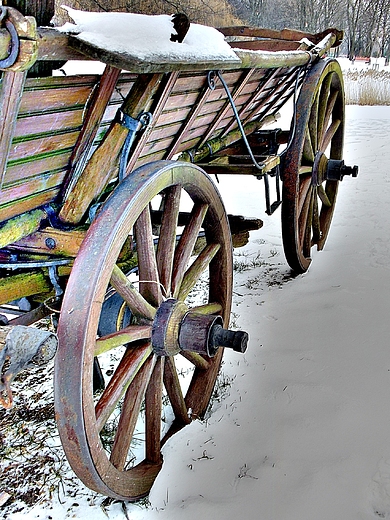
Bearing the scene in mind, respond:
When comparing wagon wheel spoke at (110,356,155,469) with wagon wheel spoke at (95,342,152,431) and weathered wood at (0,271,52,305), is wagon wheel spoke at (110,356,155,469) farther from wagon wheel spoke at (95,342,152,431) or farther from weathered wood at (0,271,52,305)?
weathered wood at (0,271,52,305)

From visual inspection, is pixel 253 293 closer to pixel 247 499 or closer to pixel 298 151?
pixel 298 151

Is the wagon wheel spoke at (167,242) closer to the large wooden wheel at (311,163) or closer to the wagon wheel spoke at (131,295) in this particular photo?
the wagon wheel spoke at (131,295)

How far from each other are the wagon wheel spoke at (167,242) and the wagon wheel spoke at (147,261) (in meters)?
0.09

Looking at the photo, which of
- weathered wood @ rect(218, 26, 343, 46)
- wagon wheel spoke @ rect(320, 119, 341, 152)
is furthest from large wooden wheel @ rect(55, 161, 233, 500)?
weathered wood @ rect(218, 26, 343, 46)

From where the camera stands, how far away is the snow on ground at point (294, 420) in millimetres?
1714

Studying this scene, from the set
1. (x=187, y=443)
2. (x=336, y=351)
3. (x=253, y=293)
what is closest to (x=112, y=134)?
(x=187, y=443)

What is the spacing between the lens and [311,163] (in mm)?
3348

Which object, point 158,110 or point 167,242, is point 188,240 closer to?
point 167,242

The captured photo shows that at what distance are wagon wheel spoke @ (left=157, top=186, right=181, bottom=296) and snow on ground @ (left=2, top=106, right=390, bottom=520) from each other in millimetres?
633

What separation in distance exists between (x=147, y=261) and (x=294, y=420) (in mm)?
898

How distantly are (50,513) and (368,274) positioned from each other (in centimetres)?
235

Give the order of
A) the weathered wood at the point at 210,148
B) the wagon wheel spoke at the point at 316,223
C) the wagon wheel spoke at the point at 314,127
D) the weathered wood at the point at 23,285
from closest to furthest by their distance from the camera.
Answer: the weathered wood at the point at 23,285 < the weathered wood at the point at 210,148 < the wagon wheel spoke at the point at 314,127 < the wagon wheel spoke at the point at 316,223

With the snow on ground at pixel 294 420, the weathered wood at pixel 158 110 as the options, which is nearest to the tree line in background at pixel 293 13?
the snow on ground at pixel 294 420

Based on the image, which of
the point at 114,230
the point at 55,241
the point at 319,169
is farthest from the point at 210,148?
the point at 114,230
